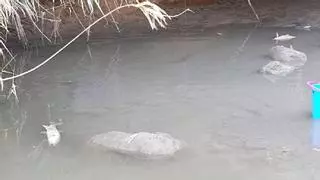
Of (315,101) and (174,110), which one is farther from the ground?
(315,101)

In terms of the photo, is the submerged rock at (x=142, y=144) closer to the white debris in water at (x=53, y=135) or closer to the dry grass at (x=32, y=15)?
the white debris in water at (x=53, y=135)

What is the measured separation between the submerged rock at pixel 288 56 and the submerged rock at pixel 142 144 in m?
2.31

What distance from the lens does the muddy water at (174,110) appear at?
3834mm

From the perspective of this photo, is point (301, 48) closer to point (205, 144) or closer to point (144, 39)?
point (144, 39)

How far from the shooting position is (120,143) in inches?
162

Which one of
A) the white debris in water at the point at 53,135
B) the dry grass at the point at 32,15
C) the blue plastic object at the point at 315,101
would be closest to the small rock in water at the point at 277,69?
the dry grass at the point at 32,15

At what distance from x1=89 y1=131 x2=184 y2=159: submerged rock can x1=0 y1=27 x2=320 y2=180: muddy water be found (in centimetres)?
8

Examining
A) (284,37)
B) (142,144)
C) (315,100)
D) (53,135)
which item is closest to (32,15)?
(53,135)

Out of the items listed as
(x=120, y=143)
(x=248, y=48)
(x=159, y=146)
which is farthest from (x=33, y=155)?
(x=248, y=48)

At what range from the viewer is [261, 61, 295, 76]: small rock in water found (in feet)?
18.6

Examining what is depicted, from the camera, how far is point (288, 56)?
6.13 m

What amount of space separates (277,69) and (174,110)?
143cm

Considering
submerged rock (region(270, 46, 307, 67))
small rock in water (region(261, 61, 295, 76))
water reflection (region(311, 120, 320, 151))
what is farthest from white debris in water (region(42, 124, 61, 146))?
submerged rock (region(270, 46, 307, 67))

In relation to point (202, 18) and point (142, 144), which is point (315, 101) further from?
point (202, 18)
